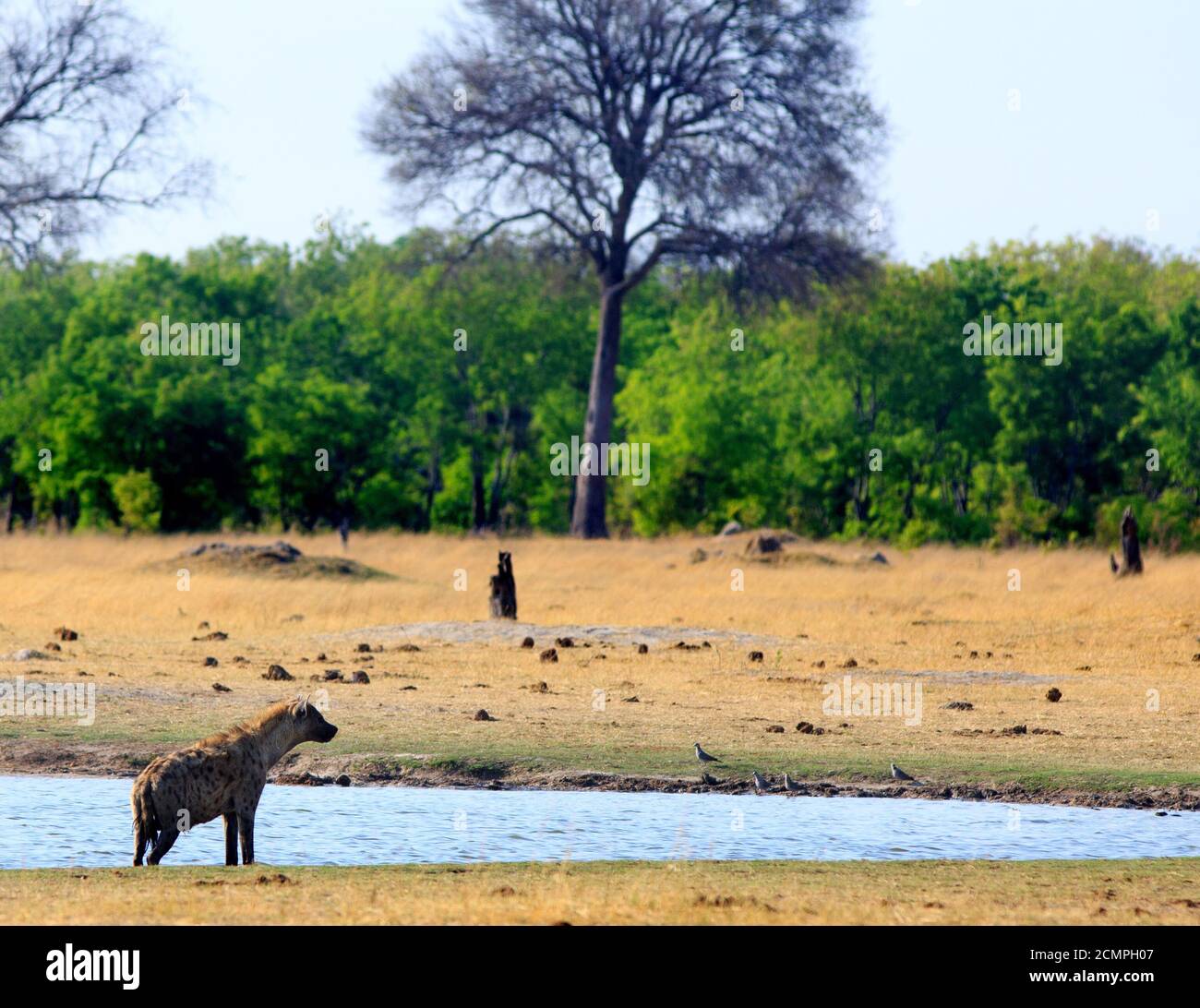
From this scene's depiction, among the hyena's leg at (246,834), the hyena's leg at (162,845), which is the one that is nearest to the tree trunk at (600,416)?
the hyena's leg at (246,834)

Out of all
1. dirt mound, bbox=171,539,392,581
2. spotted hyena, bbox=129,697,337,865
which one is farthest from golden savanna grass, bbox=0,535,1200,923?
spotted hyena, bbox=129,697,337,865

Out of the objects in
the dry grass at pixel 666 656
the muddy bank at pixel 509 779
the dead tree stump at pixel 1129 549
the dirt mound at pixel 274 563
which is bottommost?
the muddy bank at pixel 509 779

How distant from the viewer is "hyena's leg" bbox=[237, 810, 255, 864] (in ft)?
36.7

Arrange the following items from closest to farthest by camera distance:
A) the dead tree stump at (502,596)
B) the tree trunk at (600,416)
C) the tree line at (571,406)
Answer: the dead tree stump at (502,596) → the tree trunk at (600,416) → the tree line at (571,406)

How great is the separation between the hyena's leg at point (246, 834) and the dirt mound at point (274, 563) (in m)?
23.8

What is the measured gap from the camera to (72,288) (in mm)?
75312

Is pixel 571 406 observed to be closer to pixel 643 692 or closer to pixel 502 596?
pixel 502 596

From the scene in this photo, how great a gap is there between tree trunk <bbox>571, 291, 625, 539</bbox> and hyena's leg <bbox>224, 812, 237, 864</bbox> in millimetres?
36782

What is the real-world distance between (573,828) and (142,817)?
3.40 meters

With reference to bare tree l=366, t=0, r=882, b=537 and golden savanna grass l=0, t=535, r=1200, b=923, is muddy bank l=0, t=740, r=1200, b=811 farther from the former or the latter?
bare tree l=366, t=0, r=882, b=537

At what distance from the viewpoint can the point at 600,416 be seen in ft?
159

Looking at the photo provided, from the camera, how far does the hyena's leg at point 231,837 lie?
11.2 m

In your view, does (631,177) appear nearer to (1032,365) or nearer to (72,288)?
(1032,365)

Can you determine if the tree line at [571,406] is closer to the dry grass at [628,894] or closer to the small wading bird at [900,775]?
the small wading bird at [900,775]
